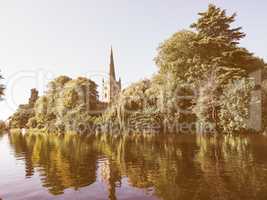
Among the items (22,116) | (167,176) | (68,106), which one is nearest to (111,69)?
(68,106)

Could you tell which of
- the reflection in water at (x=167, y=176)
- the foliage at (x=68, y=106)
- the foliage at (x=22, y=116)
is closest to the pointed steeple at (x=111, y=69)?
the foliage at (x=68, y=106)

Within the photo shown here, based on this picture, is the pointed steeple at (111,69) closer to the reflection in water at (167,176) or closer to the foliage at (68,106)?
the foliage at (68,106)

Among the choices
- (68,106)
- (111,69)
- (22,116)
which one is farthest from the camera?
(22,116)

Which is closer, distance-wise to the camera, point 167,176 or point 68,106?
point 167,176

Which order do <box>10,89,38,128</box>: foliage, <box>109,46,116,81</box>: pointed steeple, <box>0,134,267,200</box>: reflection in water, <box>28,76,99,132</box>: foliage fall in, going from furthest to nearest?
<box>10,89,38,128</box>: foliage → <box>109,46,116,81</box>: pointed steeple → <box>28,76,99,132</box>: foliage → <box>0,134,267,200</box>: reflection in water

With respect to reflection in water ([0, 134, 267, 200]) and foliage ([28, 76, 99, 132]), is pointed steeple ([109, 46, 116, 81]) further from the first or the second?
reflection in water ([0, 134, 267, 200])

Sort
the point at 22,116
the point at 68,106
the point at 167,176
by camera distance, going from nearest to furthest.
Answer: the point at 167,176 < the point at 68,106 < the point at 22,116

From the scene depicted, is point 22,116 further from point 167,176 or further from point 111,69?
point 167,176

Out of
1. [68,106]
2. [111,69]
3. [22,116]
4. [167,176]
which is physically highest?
[111,69]

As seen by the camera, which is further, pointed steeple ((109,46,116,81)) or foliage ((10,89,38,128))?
foliage ((10,89,38,128))

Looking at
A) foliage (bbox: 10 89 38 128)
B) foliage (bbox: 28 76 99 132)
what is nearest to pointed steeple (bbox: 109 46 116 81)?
foliage (bbox: 28 76 99 132)

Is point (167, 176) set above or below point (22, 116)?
below

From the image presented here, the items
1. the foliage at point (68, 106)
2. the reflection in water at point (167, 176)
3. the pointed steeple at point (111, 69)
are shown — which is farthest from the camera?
the pointed steeple at point (111, 69)

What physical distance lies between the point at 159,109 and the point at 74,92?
3036 cm
